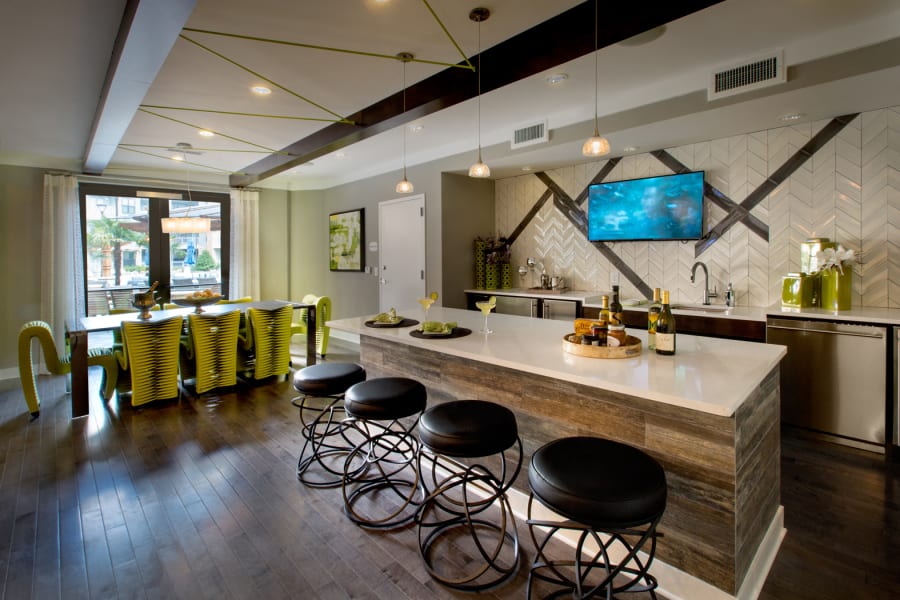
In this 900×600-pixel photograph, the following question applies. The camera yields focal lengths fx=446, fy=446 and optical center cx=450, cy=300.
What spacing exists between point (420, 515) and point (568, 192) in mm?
3817

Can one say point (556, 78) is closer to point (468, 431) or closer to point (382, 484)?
point (468, 431)

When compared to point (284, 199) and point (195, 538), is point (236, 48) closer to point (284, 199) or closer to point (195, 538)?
point (195, 538)

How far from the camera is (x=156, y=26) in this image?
2.09 metres

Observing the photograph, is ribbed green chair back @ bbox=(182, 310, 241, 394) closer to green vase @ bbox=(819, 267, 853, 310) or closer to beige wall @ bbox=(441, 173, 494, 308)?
beige wall @ bbox=(441, 173, 494, 308)

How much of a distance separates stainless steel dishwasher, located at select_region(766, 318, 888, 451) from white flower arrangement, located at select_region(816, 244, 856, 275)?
49cm

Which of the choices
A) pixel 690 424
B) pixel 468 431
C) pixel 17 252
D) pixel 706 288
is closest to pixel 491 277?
pixel 706 288

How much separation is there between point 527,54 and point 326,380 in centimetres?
220

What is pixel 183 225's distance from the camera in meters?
5.34

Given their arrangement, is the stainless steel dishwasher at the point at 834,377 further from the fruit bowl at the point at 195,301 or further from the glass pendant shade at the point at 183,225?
the glass pendant shade at the point at 183,225

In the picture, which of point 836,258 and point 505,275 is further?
point 505,275

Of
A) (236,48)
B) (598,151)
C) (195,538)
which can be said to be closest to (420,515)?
(195,538)

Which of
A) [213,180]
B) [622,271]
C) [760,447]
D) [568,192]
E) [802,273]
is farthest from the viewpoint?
[213,180]

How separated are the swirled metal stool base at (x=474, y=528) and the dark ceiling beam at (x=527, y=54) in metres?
2.06

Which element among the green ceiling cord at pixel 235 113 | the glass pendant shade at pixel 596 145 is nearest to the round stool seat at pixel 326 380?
the glass pendant shade at pixel 596 145
